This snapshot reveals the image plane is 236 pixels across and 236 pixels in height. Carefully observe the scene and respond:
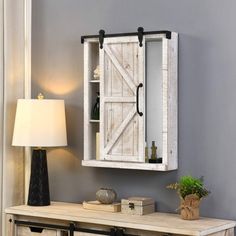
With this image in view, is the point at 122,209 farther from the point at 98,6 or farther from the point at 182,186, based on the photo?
the point at 98,6

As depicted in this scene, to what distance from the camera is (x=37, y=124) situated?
405 cm

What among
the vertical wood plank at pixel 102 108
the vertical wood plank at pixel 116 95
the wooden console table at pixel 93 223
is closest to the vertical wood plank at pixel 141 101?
the vertical wood plank at pixel 116 95

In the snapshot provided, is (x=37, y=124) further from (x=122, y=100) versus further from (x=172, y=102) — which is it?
(x=172, y=102)

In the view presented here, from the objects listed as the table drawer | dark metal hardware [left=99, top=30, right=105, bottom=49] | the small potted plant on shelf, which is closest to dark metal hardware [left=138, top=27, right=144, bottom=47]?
dark metal hardware [left=99, top=30, right=105, bottom=49]

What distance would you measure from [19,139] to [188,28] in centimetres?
121

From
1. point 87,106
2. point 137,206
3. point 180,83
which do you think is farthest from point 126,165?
point 180,83

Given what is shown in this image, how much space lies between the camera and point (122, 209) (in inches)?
150

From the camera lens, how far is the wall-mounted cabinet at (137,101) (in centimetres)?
374

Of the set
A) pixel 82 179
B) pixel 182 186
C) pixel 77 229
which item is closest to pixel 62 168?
pixel 82 179

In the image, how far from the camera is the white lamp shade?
4.05 metres

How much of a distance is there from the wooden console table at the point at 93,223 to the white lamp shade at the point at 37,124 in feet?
1.32

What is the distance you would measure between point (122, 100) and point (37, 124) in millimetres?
562

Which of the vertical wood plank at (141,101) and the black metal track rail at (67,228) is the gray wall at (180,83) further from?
the black metal track rail at (67,228)

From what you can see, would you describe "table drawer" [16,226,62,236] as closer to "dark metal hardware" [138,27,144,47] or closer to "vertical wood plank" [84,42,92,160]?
"vertical wood plank" [84,42,92,160]
